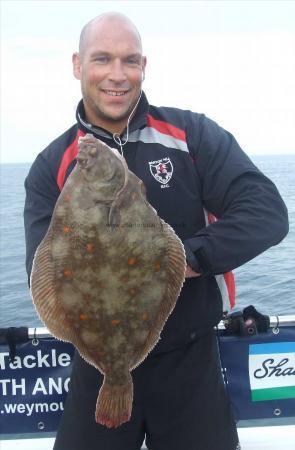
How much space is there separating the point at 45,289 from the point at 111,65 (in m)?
1.19

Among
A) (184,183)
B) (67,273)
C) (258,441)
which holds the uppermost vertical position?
(184,183)

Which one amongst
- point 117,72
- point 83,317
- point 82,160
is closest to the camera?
point 82,160

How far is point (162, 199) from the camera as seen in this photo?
2920 mm

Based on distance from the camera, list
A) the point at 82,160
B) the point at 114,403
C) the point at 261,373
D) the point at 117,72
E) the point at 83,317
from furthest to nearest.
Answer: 1. the point at 261,373
2. the point at 117,72
3. the point at 114,403
4. the point at 83,317
5. the point at 82,160

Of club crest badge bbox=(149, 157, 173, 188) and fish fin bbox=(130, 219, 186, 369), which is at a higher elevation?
club crest badge bbox=(149, 157, 173, 188)

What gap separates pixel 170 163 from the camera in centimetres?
295

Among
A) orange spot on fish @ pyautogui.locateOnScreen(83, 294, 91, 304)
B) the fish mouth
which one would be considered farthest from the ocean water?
the fish mouth

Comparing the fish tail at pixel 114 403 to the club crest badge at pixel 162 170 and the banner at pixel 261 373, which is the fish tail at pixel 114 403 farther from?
the banner at pixel 261 373

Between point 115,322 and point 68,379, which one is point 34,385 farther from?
point 115,322

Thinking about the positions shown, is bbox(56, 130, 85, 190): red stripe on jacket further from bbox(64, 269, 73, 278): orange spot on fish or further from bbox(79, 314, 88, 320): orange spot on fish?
bbox(79, 314, 88, 320): orange spot on fish

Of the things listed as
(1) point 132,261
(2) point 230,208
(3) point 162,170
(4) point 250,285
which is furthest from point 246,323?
(4) point 250,285

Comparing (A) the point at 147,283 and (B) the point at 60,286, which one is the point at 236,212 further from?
(B) the point at 60,286

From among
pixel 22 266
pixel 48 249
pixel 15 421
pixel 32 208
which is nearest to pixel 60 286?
pixel 48 249

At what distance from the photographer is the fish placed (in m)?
2.33
